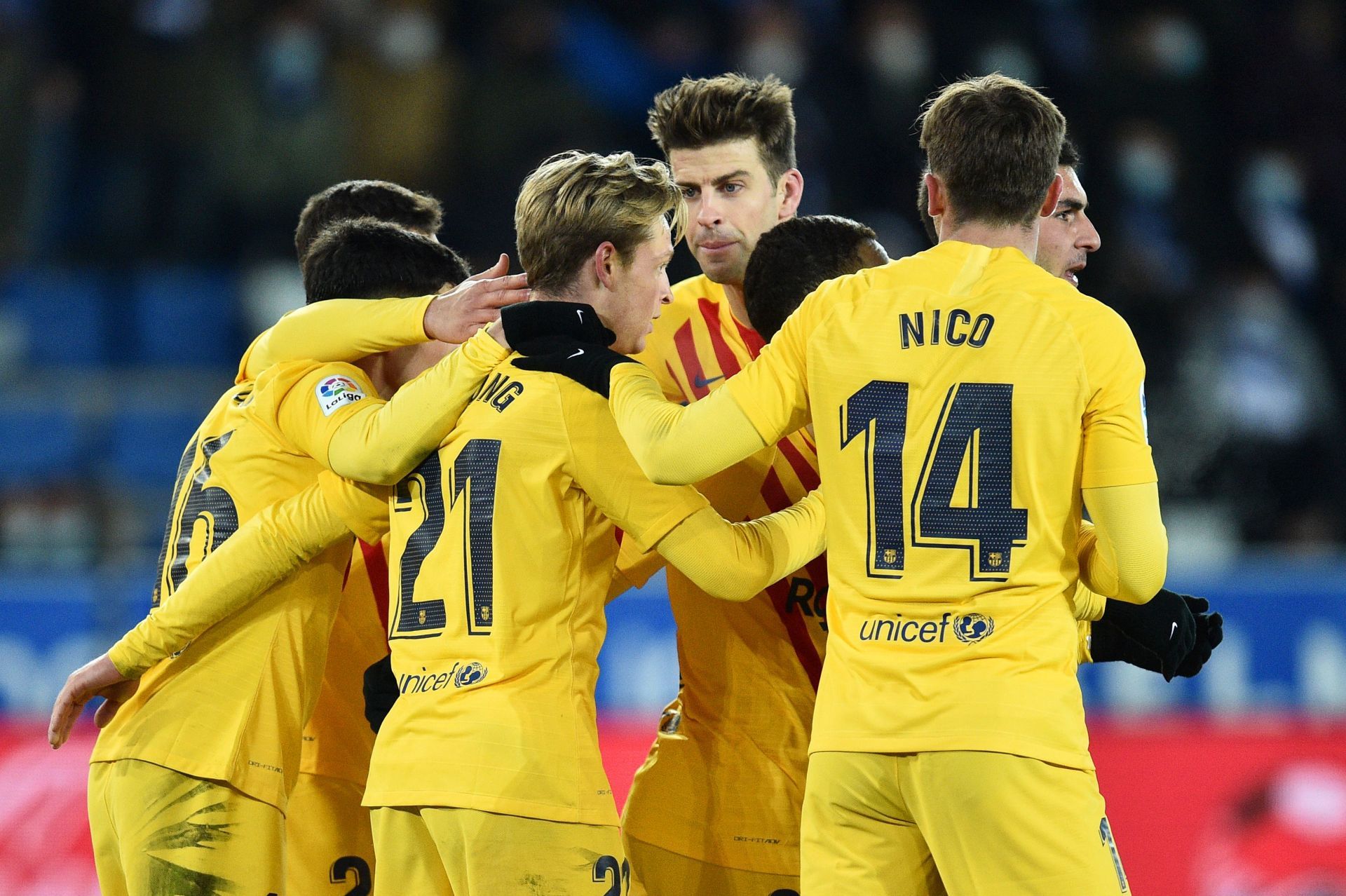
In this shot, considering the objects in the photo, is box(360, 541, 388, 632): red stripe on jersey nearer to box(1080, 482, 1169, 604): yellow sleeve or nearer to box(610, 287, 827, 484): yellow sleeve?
box(610, 287, 827, 484): yellow sleeve

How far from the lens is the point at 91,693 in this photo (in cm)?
407

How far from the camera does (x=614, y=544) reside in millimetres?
3668

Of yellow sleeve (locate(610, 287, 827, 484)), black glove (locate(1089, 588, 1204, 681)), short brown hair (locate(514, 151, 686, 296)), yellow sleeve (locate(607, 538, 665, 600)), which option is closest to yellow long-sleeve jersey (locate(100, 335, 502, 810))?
short brown hair (locate(514, 151, 686, 296))

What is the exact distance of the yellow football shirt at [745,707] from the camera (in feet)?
13.5

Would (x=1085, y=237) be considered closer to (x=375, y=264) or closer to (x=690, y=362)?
(x=690, y=362)

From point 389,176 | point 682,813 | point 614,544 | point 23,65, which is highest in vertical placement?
point 23,65

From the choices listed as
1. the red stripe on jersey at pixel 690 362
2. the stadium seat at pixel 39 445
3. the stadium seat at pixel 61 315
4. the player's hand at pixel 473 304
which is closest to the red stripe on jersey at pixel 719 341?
the red stripe on jersey at pixel 690 362

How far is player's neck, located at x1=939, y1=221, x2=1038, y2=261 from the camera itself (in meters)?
3.37

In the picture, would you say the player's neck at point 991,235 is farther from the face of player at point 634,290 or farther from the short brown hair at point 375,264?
the short brown hair at point 375,264

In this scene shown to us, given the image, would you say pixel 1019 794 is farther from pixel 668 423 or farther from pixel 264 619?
pixel 264 619

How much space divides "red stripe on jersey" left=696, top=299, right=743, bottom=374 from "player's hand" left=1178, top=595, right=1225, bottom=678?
136 cm

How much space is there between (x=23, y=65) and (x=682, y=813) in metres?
9.04

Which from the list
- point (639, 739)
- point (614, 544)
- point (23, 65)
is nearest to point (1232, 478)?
point (639, 739)

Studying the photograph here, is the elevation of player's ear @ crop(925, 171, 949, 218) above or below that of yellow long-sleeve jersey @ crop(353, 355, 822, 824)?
above
